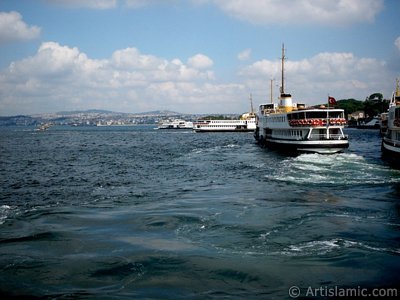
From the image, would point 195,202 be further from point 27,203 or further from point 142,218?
point 27,203

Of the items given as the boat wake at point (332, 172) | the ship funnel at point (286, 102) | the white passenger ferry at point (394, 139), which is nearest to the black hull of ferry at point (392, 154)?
the white passenger ferry at point (394, 139)

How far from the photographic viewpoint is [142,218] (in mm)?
20062

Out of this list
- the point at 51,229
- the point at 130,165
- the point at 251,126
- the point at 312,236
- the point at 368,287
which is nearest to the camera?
the point at 368,287

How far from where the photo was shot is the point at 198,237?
16781 millimetres

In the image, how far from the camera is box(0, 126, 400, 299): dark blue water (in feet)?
40.0

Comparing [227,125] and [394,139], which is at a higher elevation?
[227,125]

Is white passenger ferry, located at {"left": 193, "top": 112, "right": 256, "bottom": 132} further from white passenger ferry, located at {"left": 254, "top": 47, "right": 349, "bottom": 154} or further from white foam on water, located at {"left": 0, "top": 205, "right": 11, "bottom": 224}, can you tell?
white foam on water, located at {"left": 0, "top": 205, "right": 11, "bottom": 224}

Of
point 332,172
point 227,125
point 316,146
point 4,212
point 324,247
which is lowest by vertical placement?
point 324,247

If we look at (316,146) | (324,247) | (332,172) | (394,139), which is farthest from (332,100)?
(324,247)

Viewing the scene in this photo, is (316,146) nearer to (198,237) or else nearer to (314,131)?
(314,131)

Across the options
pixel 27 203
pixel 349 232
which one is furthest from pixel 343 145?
pixel 27 203

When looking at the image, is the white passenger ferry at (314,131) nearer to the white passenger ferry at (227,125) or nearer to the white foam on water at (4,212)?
the white foam on water at (4,212)

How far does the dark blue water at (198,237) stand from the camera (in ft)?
40.0

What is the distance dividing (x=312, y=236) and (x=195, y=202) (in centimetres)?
900
